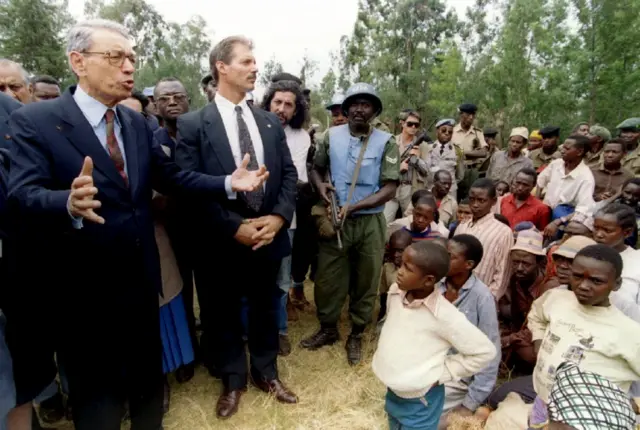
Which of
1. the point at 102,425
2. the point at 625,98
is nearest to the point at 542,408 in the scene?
the point at 102,425

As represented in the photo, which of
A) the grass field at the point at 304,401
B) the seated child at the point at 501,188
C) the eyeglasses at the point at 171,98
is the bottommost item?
the grass field at the point at 304,401

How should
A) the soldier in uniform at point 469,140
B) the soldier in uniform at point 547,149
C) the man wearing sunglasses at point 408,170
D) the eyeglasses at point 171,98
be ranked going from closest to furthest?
the eyeglasses at point 171,98 < the man wearing sunglasses at point 408,170 < the soldier in uniform at point 547,149 < the soldier in uniform at point 469,140

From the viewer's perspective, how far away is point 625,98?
12.9 meters

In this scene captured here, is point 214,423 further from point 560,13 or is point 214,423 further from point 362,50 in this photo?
point 362,50

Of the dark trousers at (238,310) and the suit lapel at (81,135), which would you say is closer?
the suit lapel at (81,135)

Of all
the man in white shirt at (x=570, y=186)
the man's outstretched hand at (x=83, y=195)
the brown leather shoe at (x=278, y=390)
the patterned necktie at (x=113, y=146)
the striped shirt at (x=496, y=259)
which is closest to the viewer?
the man's outstretched hand at (x=83, y=195)

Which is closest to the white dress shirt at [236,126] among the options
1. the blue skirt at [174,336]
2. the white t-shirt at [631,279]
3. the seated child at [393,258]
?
the blue skirt at [174,336]

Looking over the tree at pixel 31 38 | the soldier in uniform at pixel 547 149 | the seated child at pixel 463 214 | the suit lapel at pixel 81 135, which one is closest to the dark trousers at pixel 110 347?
the suit lapel at pixel 81 135

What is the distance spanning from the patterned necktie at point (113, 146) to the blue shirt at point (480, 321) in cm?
218

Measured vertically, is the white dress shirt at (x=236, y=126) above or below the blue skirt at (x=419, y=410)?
above

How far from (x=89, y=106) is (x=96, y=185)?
0.41 metres

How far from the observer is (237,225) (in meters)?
2.67

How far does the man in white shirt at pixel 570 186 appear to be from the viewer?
4335 mm

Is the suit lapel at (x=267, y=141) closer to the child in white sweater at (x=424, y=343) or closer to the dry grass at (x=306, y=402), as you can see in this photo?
the child in white sweater at (x=424, y=343)
